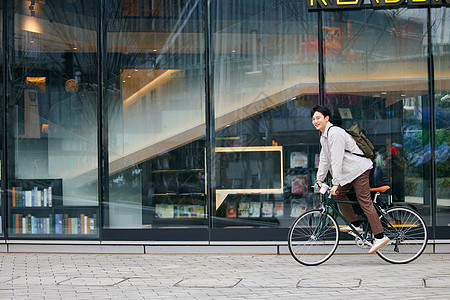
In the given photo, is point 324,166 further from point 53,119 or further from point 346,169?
point 53,119

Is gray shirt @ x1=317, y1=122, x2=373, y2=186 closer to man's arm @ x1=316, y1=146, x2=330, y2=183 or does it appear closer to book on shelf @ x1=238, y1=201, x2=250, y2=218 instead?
man's arm @ x1=316, y1=146, x2=330, y2=183

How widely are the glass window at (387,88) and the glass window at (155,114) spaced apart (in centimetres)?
207

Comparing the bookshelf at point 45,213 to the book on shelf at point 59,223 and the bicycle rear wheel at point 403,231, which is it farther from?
the bicycle rear wheel at point 403,231

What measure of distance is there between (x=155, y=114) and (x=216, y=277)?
3.33m

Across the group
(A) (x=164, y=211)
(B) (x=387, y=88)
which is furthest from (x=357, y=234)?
(A) (x=164, y=211)

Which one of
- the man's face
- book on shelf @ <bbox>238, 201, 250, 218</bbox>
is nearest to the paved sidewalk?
book on shelf @ <bbox>238, 201, 250, 218</bbox>

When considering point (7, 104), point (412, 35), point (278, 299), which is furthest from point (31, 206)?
point (412, 35)

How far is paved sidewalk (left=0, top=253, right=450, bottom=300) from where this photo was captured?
6.01 metres

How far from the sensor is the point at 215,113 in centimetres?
914

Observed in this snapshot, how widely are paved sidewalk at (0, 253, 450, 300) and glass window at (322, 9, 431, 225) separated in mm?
1295

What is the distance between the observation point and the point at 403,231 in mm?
7738

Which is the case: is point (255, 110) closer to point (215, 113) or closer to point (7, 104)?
point (215, 113)

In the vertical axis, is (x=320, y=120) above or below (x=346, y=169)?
above

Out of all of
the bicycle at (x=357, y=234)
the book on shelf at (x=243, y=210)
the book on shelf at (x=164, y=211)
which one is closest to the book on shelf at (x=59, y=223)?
the book on shelf at (x=164, y=211)
